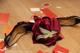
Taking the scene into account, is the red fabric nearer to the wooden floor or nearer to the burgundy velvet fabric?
the wooden floor

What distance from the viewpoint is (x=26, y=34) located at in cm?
158

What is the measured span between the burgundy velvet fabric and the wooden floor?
46 mm

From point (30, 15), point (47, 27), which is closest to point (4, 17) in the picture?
point (30, 15)

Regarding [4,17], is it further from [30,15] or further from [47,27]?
[47,27]

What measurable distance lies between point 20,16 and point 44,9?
1.05 feet

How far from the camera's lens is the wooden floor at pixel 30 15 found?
1424 mm

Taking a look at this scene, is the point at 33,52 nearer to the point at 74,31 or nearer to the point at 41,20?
the point at 41,20

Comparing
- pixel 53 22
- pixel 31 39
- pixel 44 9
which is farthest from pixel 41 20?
pixel 44 9

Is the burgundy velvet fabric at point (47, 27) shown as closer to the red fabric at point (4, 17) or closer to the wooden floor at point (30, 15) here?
the wooden floor at point (30, 15)

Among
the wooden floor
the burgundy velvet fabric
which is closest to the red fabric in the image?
the wooden floor

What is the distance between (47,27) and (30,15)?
35 centimetres

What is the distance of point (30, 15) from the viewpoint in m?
1.84

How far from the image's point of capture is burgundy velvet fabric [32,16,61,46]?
146 cm

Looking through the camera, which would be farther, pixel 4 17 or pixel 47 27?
pixel 4 17
